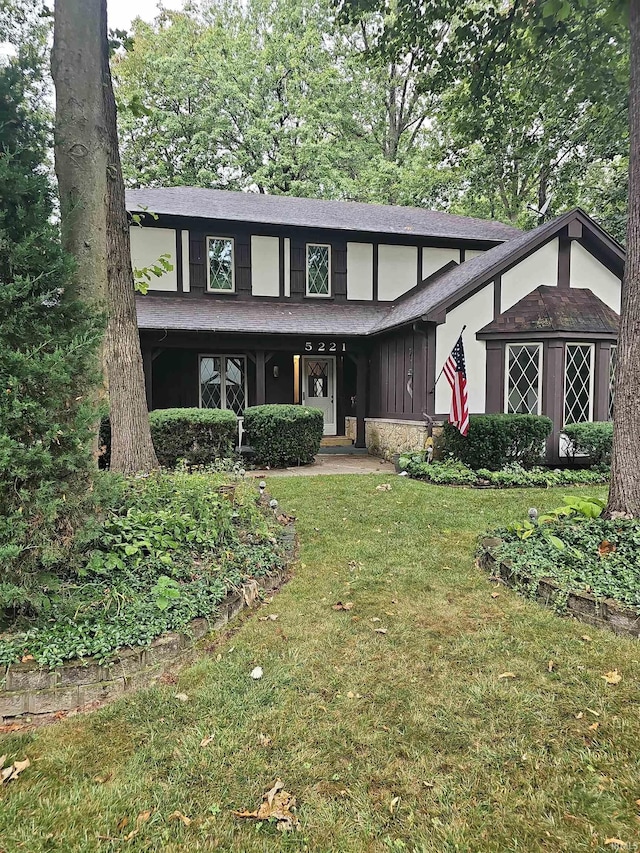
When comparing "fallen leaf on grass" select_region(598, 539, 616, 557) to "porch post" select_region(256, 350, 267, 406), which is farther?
"porch post" select_region(256, 350, 267, 406)

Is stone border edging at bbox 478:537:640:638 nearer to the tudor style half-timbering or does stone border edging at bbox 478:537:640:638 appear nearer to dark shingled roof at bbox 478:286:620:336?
the tudor style half-timbering

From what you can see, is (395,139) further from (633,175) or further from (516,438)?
(633,175)

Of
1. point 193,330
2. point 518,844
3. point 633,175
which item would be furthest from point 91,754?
point 193,330

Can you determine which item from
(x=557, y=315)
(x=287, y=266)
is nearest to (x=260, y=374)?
(x=287, y=266)

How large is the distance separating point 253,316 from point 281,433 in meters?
3.74

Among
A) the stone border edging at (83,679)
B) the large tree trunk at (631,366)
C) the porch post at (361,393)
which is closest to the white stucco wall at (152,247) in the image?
the porch post at (361,393)

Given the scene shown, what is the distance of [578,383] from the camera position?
9766 millimetres

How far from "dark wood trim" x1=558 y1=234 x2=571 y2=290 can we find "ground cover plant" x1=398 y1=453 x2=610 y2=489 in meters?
3.90

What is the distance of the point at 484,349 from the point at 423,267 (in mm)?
4570

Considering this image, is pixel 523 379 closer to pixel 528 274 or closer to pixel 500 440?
pixel 500 440

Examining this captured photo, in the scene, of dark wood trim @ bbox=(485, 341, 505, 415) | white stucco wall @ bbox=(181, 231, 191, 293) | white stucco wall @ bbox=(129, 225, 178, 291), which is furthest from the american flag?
white stucco wall @ bbox=(129, 225, 178, 291)

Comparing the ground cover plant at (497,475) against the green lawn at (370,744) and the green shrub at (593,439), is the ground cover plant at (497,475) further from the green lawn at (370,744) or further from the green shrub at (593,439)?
the green lawn at (370,744)

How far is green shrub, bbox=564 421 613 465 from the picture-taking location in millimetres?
9102

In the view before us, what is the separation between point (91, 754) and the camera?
2.08 meters
